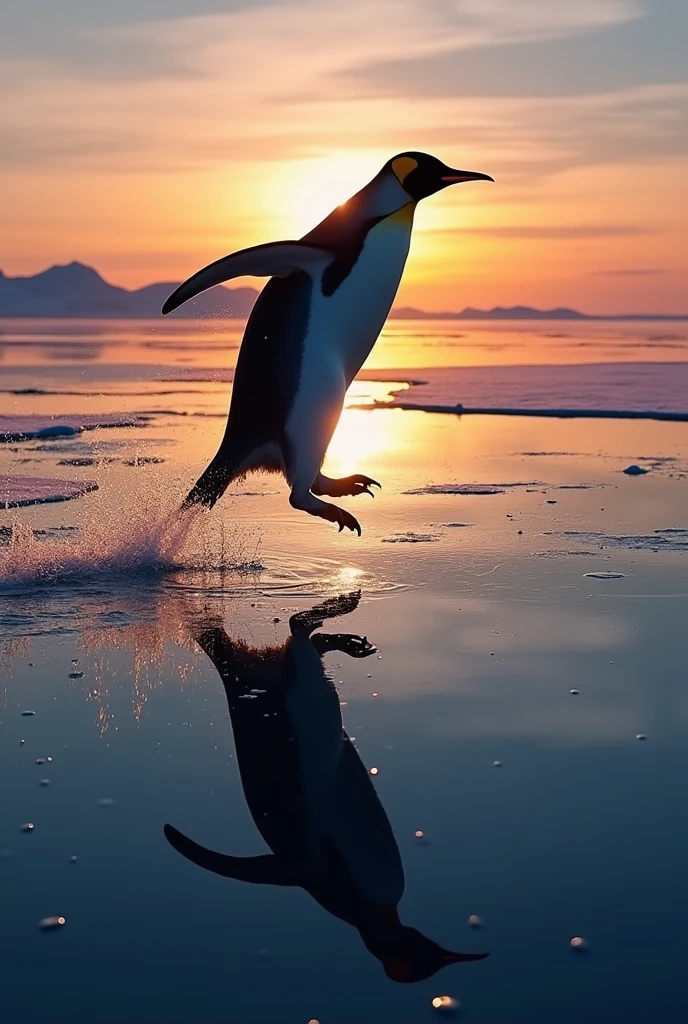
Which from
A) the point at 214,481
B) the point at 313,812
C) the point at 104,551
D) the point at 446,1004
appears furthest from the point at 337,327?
the point at 446,1004

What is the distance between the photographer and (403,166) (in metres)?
5.15

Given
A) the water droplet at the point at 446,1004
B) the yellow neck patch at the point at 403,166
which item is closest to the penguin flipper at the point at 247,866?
the water droplet at the point at 446,1004

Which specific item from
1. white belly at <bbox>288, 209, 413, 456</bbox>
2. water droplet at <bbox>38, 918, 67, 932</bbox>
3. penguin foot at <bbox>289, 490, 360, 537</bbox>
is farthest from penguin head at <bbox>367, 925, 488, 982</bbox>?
white belly at <bbox>288, 209, 413, 456</bbox>

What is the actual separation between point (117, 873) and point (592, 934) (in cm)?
91

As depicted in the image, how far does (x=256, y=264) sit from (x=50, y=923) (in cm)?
311

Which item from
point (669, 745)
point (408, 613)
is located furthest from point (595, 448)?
point (669, 745)

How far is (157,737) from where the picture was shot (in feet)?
10.5

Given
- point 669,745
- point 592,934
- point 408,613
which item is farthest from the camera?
point 408,613

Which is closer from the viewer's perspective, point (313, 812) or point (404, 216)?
point (313, 812)

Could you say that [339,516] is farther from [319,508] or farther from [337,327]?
[337,327]

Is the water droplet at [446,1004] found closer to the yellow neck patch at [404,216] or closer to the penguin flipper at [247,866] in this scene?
the penguin flipper at [247,866]

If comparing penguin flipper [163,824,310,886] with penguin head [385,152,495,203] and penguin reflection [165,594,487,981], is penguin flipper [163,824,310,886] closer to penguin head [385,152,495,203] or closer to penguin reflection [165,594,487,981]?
penguin reflection [165,594,487,981]

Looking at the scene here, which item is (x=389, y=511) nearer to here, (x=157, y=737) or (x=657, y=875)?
(x=157, y=737)

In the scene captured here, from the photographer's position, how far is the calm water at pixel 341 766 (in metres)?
2.12
